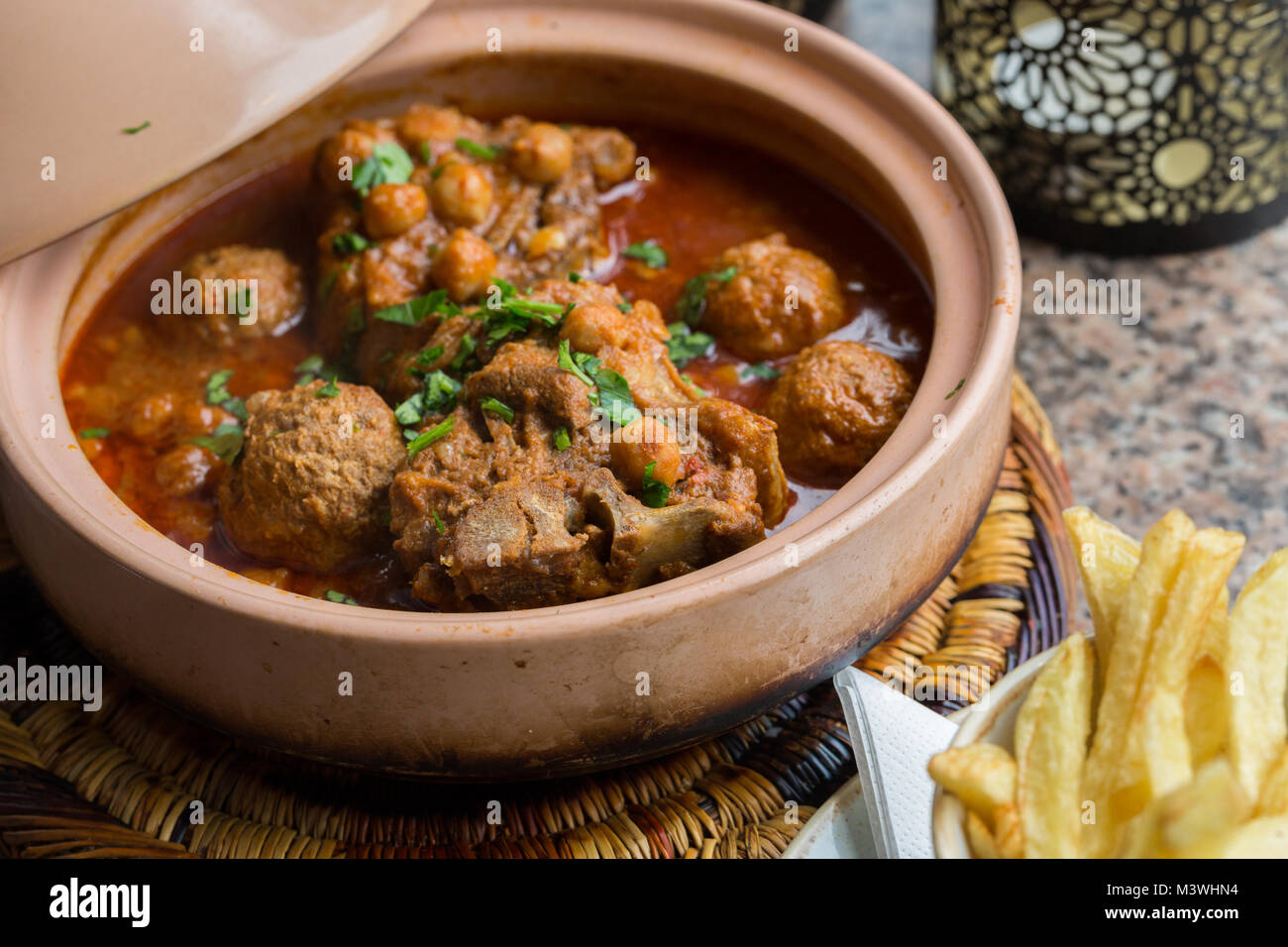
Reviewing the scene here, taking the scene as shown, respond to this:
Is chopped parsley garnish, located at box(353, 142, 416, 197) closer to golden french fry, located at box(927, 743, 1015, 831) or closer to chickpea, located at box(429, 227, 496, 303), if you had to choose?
chickpea, located at box(429, 227, 496, 303)

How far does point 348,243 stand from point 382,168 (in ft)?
0.67

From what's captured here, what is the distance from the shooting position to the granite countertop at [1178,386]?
3.39 meters

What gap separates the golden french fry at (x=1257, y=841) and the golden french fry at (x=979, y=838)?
252mm

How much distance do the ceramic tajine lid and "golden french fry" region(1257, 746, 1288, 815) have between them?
2.16 meters

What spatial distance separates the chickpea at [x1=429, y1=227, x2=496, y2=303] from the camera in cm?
278

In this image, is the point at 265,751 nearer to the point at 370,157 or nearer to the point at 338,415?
the point at 338,415

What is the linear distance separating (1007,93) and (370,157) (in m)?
1.83

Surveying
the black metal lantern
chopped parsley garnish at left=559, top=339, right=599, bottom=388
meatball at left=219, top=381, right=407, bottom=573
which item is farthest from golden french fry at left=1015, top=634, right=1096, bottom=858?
the black metal lantern

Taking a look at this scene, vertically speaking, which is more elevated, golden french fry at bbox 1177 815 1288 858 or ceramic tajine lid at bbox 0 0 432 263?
ceramic tajine lid at bbox 0 0 432 263

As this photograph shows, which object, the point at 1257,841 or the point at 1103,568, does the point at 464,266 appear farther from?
the point at 1257,841

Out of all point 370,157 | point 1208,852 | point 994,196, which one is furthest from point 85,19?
point 1208,852

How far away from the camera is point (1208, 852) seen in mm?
1473

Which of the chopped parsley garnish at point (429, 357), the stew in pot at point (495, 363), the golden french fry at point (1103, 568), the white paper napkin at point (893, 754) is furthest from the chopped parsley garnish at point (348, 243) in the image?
the golden french fry at point (1103, 568)

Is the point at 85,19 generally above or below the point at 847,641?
above
